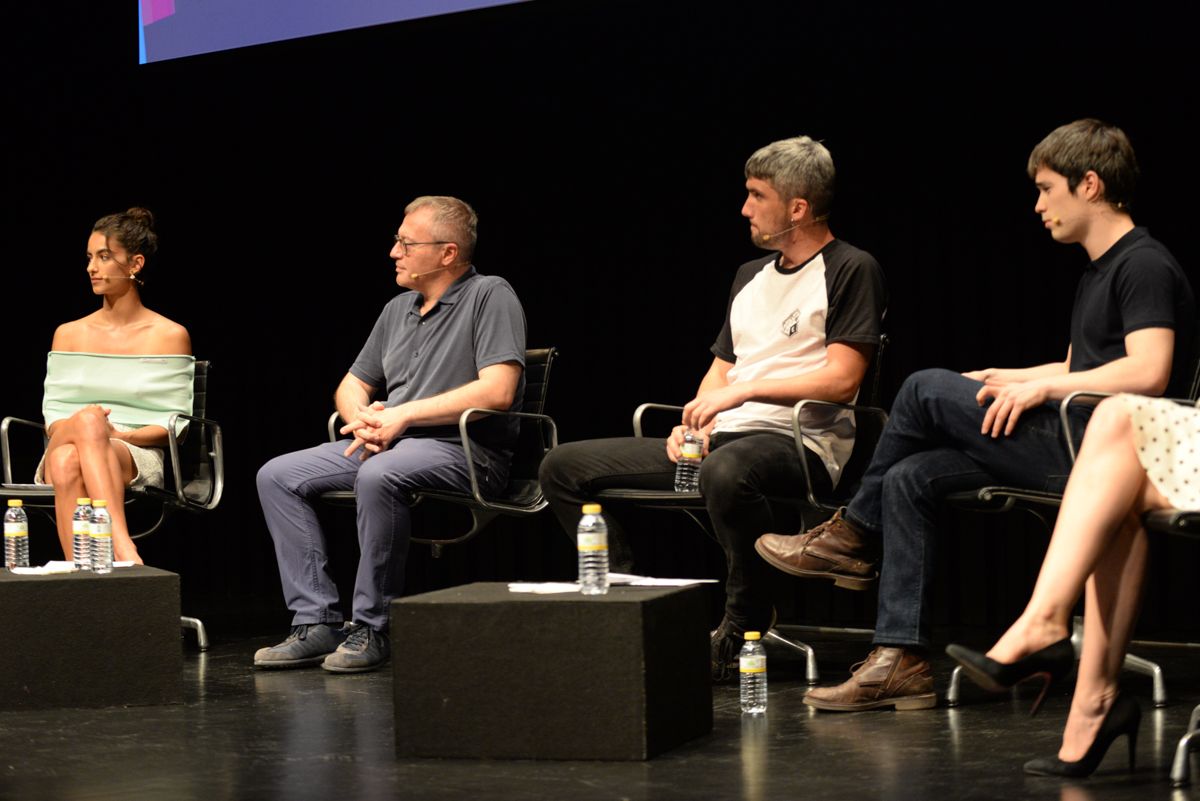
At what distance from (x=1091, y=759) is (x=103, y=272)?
3.23 metres

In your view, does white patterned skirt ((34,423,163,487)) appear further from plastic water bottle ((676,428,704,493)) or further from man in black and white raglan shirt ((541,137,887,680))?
plastic water bottle ((676,428,704,493))

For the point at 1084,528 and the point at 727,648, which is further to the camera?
the point at 727,648

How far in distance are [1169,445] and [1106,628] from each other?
0.97 feet

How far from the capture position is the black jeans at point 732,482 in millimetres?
3254

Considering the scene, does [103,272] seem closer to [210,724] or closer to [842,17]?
[210,724]

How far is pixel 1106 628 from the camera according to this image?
2.34 metres

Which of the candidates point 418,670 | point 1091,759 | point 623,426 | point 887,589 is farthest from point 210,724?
point 623,426

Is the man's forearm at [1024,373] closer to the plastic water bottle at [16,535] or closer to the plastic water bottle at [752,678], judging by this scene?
the plastic water bottle at [752,678]

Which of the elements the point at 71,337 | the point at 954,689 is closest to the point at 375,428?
the point at 71,337

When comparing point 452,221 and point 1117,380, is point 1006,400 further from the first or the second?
point 452,221

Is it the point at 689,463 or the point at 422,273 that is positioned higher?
the point at 422,273

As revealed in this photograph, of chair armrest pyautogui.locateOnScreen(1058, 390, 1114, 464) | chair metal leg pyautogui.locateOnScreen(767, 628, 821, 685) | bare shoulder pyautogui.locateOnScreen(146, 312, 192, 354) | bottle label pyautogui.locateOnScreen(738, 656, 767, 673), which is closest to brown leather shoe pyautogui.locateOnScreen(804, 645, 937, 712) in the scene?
bottle label pyautogui.locateOnScreen(738, 656, 767, 673)

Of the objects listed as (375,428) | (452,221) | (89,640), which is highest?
(452,221)

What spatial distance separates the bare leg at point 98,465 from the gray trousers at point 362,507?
41 centimetres
